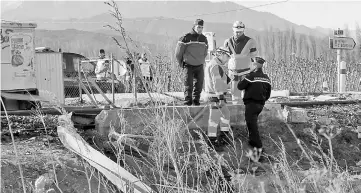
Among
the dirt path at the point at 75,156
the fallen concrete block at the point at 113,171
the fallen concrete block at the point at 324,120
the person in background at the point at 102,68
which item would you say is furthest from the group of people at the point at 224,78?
the person in background at the point at 102,68

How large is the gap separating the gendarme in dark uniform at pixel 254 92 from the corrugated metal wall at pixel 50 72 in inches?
192

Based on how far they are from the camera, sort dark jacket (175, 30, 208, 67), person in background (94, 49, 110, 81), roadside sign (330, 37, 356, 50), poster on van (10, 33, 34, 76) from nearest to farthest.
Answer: dark jacket (175, 30, 208, 67), poster on van (10, 33, 34, 76), person in background (94, 49, 110, 81), roadside sign (330, 37, 356, 50)

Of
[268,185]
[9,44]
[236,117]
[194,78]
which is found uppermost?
[9,44]

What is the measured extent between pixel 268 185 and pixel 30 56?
19.4ft

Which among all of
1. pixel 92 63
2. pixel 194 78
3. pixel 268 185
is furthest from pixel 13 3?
pixel 92 63

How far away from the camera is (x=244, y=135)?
374 inches

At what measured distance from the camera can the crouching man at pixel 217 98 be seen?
27.9 feet

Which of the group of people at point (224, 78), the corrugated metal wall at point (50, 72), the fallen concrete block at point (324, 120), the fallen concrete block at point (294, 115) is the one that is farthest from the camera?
the corrugated metal wall at point (50, 72)

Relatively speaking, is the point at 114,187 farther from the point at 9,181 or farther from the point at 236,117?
the point at 236,117

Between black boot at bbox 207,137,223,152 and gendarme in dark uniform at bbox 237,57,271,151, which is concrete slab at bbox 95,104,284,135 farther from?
gendarme in dark uniform at bbox 237,57,271,151

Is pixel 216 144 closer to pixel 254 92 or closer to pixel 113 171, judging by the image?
pixel 254 92

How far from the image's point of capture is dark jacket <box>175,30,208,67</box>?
30.8ft

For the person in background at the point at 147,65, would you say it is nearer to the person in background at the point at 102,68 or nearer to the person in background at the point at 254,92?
the person in background at the point at 254,92

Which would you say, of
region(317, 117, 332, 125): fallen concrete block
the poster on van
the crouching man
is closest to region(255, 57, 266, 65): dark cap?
the crouching man
